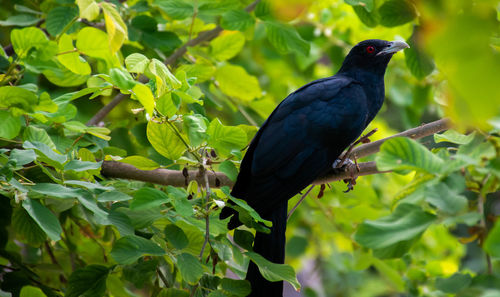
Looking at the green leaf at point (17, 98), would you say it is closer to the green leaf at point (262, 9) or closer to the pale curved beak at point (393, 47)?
the green leaf at point (262, 9)

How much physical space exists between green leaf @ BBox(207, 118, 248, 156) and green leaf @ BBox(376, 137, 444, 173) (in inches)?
23.5

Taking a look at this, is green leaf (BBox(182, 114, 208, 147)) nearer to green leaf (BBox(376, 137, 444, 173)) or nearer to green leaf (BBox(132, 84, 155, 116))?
green leaf (BBox(132, 84, 155, 116))

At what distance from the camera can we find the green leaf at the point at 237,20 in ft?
7.95

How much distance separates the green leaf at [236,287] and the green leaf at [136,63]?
2.46 ft

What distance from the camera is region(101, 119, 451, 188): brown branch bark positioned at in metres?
1.93

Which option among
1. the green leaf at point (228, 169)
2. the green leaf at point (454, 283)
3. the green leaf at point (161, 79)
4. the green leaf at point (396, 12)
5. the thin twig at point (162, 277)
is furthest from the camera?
the green leaf at point (396, 12)

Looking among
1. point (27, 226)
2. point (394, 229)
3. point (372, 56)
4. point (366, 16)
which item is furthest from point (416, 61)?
point (27, 226)

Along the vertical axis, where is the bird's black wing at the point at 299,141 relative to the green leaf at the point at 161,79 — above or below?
below

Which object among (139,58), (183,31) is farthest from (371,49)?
(139,58)

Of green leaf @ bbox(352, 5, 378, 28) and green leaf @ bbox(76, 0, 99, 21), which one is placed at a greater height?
green leaf @ bbox(76, 0, 99, 21)

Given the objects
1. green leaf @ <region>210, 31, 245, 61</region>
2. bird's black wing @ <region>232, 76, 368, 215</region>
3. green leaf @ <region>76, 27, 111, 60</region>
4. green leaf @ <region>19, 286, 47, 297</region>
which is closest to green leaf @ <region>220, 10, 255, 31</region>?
green leaf @ <region>210, 31, 245, 61</region>

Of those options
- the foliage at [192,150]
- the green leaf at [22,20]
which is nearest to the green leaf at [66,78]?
the foliage at [192,150]

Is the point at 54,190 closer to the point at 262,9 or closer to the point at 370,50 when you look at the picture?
the point at 262,9

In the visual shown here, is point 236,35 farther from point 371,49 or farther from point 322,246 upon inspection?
point 322,246
